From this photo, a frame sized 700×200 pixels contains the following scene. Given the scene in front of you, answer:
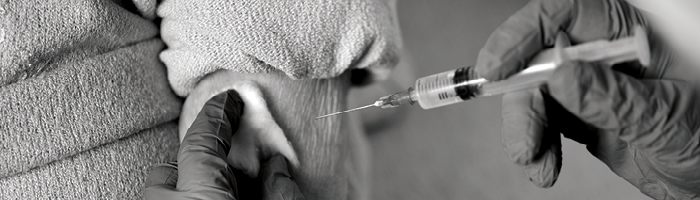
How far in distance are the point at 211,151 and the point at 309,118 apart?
220mm

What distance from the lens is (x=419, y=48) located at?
108 cm

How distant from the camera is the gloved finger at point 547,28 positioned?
0.55 metres

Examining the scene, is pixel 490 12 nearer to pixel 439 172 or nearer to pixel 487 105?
pixel 487 105

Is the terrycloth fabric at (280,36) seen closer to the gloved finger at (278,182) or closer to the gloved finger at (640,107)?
the gloved finger at (278,182)

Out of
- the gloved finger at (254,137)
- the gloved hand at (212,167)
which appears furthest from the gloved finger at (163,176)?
the gloved finger at (254,137)

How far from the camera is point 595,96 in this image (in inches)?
20.4

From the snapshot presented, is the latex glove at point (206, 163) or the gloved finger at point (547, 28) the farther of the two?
the latex glove at point (206, 163)

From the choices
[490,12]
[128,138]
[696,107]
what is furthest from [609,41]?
[128,138]

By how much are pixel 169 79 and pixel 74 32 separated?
20 cm

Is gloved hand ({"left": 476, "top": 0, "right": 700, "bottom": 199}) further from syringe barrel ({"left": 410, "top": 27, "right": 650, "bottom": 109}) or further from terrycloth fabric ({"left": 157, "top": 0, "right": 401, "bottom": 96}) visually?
terrycloth fabric ({"left": 157, "top": 0, "right": 401, "bottom": 96})

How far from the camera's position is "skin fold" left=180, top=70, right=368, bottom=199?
0.83 m

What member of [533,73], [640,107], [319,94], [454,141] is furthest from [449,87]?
[454,141]

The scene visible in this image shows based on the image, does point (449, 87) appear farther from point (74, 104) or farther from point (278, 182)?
point (74, 104)

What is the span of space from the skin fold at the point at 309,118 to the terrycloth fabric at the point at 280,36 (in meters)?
0.04
